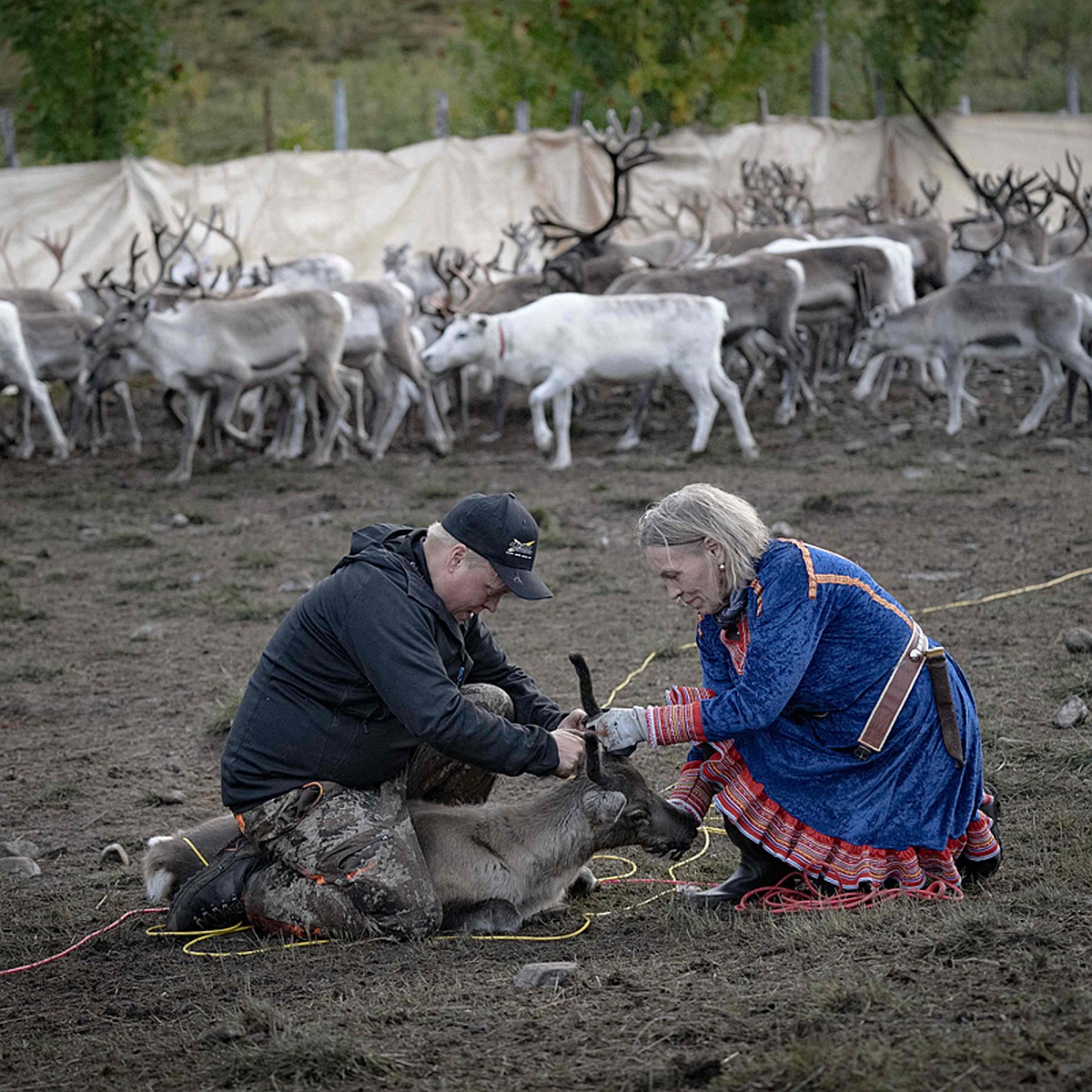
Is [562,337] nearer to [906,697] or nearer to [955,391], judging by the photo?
[955,391]

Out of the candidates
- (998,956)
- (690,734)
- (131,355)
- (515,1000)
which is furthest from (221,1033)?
(131,355)

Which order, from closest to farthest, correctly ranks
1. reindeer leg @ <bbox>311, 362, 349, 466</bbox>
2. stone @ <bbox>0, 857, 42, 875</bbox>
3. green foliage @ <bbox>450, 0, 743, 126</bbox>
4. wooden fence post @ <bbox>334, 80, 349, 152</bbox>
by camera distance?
stone @ <bbox>0, 857, 42, 875</bbox>
reindeer leg @ <bbox>311, 362, 349, 466</bbox>
wooden fence post @ <bbox>334, 80, 349, 152</bbox>
green foliage @ <bbox>450, 0, 743, 126</bbox>

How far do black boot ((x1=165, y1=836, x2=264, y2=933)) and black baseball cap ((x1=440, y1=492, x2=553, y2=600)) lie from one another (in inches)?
41.2

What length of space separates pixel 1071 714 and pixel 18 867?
3.58m

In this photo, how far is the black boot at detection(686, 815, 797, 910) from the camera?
3992 mm

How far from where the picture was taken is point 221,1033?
320 cm

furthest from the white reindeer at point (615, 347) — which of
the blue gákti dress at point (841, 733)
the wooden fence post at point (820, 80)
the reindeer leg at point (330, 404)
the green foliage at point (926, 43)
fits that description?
the green foliage at point (926, 43)

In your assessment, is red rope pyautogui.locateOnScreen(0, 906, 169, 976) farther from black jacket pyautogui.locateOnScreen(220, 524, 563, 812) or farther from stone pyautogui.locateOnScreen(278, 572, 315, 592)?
stone pyautogui.locateOnScreen(278, 572, 315, 592)

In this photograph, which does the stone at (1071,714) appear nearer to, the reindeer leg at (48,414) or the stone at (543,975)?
the stone at (543,975)

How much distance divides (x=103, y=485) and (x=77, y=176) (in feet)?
22.8

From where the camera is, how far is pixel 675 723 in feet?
12.6

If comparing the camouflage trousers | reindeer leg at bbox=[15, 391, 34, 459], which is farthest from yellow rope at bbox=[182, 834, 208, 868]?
reindeer leg at bbox=[15, 391, 34, 459]

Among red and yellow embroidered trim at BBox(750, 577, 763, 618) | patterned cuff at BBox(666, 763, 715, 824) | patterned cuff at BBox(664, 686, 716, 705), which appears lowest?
patterned cuff at BBox(666, 763, 715, 824)

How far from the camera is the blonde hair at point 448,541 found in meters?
3.80
